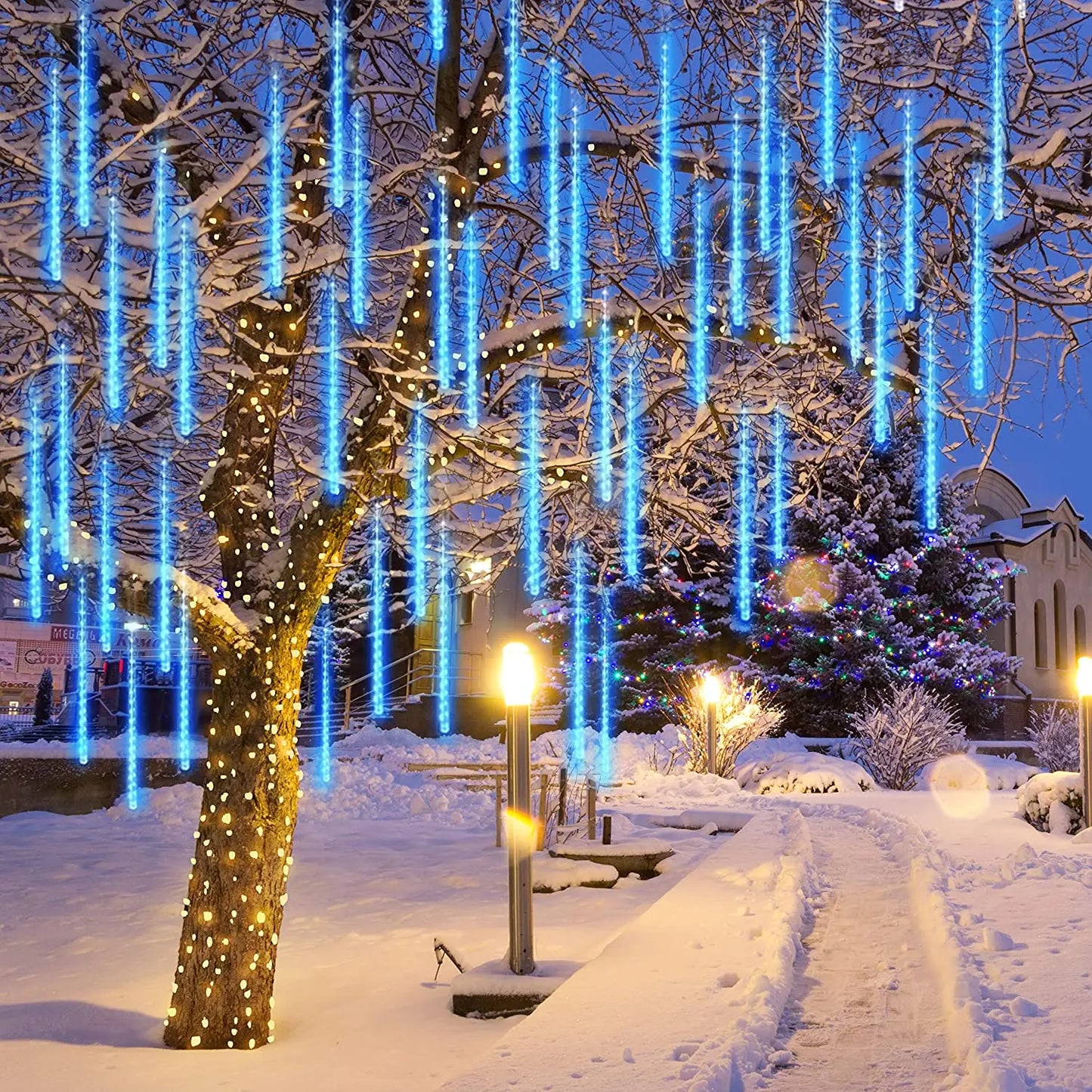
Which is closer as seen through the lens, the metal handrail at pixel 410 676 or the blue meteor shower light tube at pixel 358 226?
the blue meteor shower light tube at pixel 358 226

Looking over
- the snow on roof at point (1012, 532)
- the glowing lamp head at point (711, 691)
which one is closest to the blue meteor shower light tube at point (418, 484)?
the glowing lamp head at point (711, 691)

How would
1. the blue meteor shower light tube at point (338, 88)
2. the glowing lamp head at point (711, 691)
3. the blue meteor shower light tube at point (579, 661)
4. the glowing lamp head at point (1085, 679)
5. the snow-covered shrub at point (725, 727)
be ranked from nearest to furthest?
1. the blue meteor shower light tube at point (338, 88)
2. the glowing lamp head at point (1085, 679)
3. the glowing lamp head at point (711, 691)
4. the snow-covered shrub at point (725, 727)
5. the blue meteor shower light tube at point (579, 661)

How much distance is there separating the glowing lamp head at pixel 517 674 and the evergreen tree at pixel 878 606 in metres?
18.2

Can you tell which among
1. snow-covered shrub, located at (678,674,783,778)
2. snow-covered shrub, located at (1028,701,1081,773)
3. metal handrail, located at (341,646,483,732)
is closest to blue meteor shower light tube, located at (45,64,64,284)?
snow-covered shrub, located at (678,674,783,778)

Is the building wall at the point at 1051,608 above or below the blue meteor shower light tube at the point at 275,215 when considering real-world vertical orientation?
below

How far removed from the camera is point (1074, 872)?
28.8 ft

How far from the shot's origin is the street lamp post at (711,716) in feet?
64.4

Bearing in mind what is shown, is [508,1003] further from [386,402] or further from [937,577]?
[937,577]

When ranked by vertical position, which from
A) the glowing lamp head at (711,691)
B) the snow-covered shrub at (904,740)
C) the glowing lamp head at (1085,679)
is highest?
the glowing lamp head at (1085,679)

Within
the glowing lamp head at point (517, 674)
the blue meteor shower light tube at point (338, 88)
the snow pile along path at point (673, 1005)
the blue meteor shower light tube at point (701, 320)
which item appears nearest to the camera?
the snow pile along path at point (673, 1005)

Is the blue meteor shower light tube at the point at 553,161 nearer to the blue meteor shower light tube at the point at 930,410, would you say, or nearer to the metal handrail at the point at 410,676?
the blue meteor shower light tube at the point at 930,410

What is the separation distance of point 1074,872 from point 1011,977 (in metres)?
3.84

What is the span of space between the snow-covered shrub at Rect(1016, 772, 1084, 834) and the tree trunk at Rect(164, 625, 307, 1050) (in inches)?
353

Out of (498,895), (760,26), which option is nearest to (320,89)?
(760,26)
